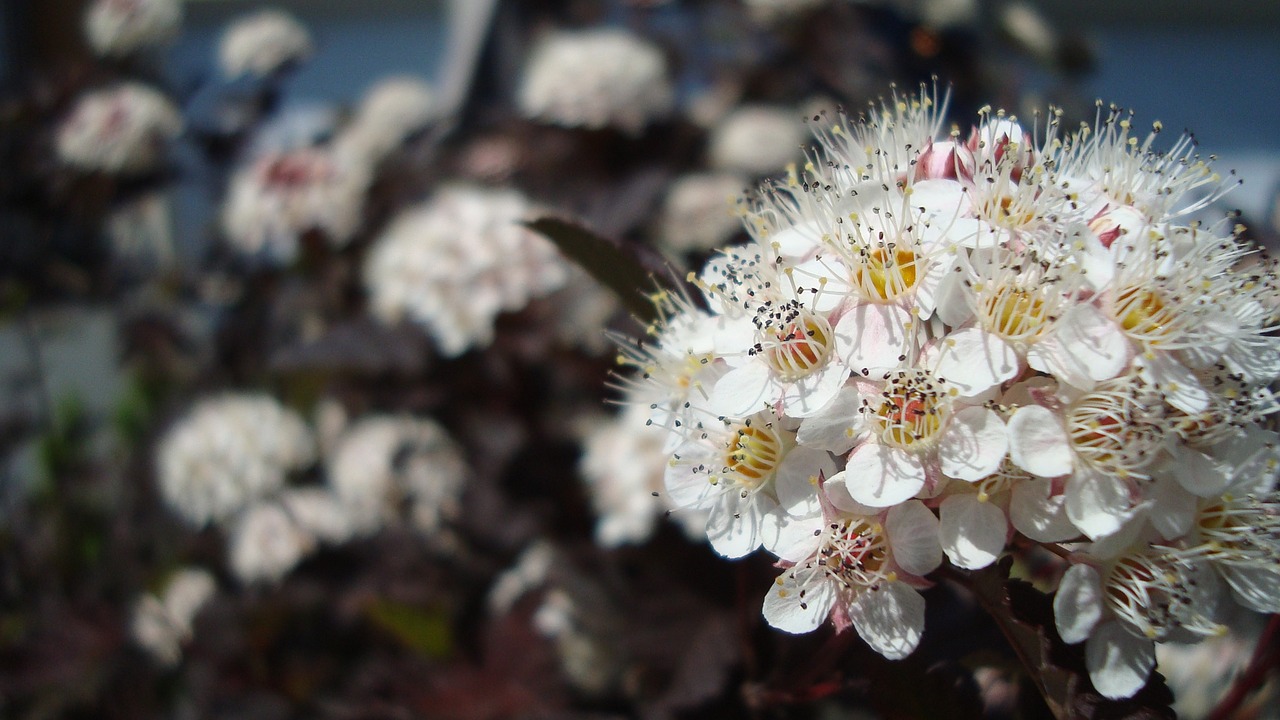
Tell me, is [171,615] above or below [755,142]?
below

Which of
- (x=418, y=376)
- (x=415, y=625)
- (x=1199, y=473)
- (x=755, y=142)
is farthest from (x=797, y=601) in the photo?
(x=755, y=142)

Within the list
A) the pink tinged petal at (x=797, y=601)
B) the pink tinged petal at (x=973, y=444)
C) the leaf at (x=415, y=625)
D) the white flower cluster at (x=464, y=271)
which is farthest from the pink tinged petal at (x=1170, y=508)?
the leaf at (x=415, y=625)

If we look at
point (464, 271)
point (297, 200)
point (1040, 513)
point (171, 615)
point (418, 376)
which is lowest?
point (171, 615)

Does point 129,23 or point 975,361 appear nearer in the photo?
point 975,361

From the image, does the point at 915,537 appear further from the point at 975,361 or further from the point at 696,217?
the point at 696,217

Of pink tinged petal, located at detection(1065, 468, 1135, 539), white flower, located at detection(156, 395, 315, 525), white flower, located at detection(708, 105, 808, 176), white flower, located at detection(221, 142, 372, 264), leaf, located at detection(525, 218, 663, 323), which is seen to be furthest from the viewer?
white flower, located at detection(708, 105, 808, 176)

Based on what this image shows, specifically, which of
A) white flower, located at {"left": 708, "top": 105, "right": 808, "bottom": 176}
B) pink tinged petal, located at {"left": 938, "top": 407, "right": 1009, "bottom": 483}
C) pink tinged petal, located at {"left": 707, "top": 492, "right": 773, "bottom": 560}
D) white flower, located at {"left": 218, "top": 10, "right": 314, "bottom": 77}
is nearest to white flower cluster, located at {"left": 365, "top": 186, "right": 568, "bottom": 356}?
white flower, located at {"left": 708, "top": 105, "right": 808, "bottom": 176}

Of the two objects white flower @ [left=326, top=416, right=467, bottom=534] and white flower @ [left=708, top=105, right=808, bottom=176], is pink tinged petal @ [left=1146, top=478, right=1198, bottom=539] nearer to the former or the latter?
white flower @ [left=326, top=416, right=467, bottom=534]
